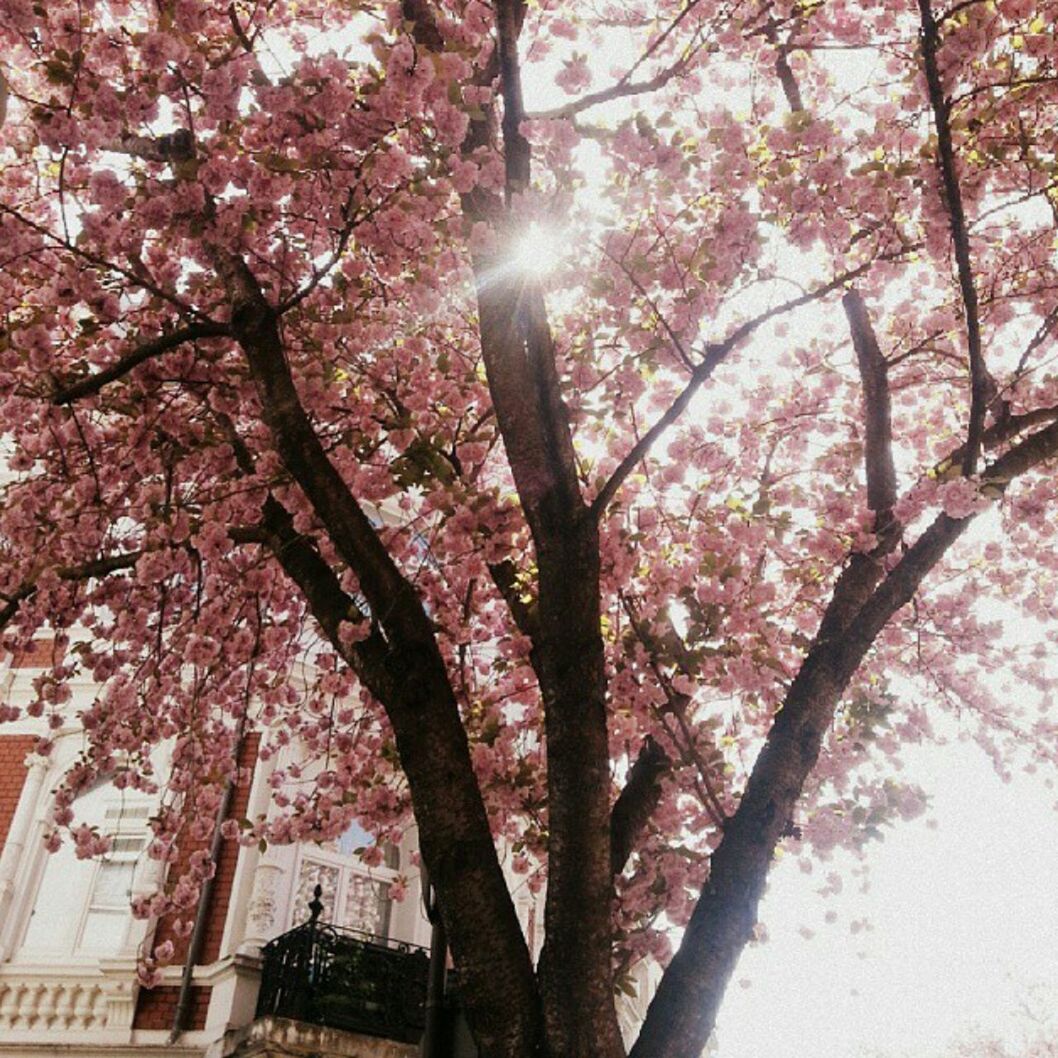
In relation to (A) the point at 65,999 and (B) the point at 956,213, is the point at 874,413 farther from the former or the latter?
(A) the point at 65,999

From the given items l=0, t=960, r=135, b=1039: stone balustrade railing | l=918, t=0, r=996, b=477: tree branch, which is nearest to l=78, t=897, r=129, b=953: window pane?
l=0, t=960, r=135, b=1039: stone balustrade railing

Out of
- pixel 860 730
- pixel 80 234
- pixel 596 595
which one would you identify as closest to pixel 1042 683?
pixel 860 730

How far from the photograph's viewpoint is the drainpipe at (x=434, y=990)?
3887 mm

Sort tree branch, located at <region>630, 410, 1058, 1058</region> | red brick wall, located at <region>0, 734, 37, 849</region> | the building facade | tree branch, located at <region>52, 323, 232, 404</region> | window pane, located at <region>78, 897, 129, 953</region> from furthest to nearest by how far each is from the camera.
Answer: red brick wall, located at <region>0, 734, 37, 849</region>, window pane, located at <region>78, 897, 129, 953</region>, the building facade, tree branch, located at <region>52, 323, 232, 404</region>, tree branch, located at <region>630, 410, 1058, 1058</region>

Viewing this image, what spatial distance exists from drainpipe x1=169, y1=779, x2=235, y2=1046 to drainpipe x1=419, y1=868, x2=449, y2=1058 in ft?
19.6

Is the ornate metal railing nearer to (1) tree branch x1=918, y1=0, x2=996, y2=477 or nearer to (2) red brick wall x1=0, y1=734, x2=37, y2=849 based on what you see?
(2) red brick wall x1=0, y1=734, x2=37, y2=849

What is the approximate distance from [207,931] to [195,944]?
18 cm

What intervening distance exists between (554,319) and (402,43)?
2874mm

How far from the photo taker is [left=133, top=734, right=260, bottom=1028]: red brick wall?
1031 cm

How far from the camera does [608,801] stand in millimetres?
3404

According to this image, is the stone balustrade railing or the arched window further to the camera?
the arched window

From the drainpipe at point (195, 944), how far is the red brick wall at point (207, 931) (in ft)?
0.15

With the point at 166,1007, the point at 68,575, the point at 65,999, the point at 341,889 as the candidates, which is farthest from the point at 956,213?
the point at 65,999

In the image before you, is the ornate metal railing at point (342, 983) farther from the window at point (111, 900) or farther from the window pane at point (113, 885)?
the window pane at point (113, 885)
